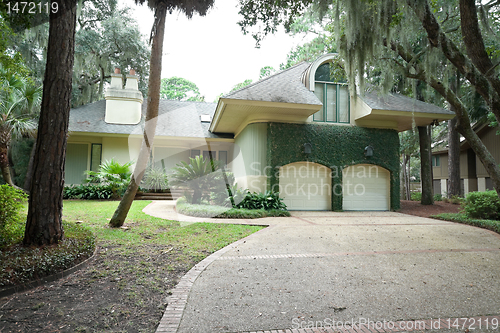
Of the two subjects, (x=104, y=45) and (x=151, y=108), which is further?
(x=104, y=45)

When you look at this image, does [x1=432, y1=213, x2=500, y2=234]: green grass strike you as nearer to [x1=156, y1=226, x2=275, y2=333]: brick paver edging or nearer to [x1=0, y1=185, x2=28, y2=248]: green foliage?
[x1=156, y1=226, x2=275, y2=333]: brick paver edging

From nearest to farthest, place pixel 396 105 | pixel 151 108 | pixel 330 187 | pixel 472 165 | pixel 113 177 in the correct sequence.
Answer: pixel 151 108 < pixel 396 105 < pixel 330 187 < pixel 113 177 < pixel 472 165

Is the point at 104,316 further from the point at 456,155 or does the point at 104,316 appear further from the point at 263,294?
the point at 456,155

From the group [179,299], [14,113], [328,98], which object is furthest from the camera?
[14,113]

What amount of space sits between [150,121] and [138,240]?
102 inches

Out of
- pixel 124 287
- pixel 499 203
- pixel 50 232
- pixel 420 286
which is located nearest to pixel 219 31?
pixel 50 232

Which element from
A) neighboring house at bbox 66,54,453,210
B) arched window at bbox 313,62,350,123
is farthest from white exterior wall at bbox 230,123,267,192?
arched window at bbox 313,62,350,123

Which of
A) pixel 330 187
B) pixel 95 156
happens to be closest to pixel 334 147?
pixel 330 187

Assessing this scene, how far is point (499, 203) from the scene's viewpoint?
7770 mm

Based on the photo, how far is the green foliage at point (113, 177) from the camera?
41.2 feet

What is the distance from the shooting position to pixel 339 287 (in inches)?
125

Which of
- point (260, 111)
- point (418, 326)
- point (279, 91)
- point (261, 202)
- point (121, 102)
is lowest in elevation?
point (418, 326)

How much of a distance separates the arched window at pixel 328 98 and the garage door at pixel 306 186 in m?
1.91

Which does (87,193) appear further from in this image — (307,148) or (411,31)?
(411,31)
